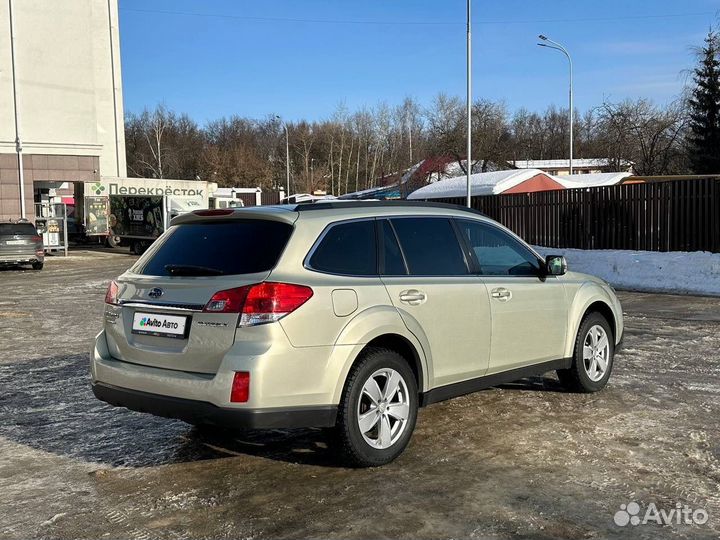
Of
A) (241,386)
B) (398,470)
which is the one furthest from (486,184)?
(241,386)

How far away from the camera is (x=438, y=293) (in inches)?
198

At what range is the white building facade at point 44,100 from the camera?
113 ft

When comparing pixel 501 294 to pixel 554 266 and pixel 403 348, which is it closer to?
pixel 554 266

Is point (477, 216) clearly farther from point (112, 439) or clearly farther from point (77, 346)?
point (77, 346)

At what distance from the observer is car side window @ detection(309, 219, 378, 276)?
452cm

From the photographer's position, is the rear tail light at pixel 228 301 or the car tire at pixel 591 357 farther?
the car tire at pixel 591 357

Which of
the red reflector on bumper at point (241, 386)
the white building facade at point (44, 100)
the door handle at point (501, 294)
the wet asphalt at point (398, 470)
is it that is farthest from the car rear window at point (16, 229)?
the red reflector on bumper at point (241, 386)

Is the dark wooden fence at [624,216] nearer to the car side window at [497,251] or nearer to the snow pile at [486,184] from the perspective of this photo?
the snow pile at [486,184]

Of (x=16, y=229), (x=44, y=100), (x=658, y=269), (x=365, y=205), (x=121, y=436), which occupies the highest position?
(x=44, y=100)

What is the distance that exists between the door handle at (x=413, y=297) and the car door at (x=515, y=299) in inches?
29.0

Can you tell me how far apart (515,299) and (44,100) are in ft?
116

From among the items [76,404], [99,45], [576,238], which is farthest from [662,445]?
[99,45]

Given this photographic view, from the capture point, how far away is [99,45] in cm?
4228

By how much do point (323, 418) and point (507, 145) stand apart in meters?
52.9
